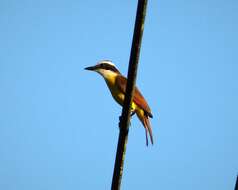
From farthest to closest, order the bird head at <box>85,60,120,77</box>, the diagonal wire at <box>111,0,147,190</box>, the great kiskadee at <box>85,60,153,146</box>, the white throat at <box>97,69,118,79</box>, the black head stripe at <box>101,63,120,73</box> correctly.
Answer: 1. the black head stripe at <box>101,63,120,73</box>
2. the bird head at <box>85,60,120,77</box>
3. the white throat at <box>97,69,118,79</box>
4. the great kiskadee at <box>85,60,153,146</box>
5. the diagonal wire at <box>111,0,147,190</box>

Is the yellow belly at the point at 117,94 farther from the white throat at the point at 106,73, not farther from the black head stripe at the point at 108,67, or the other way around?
the black head stripe at the point at 108,67

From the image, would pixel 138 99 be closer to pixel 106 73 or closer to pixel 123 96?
pixel 123 96

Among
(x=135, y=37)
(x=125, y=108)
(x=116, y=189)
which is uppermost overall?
(x=135, y=37)

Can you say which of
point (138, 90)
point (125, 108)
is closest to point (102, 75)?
point (138, 90)

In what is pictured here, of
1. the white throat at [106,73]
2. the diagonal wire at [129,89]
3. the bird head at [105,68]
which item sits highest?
the bird head at [105,68]

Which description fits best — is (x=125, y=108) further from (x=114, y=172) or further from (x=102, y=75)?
(x=102, y=75)

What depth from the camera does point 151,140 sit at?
21.0 ft

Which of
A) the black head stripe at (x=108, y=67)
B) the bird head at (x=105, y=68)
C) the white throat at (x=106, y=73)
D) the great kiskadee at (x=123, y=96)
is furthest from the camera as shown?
the black head stripe at (x=108, y=67)

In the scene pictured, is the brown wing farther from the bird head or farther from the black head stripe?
the black head stripe

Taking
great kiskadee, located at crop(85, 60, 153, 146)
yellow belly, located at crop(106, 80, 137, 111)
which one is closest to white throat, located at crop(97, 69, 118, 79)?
great kiskadee, located at crop(85, 60, 153, 146)

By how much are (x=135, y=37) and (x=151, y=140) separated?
3.99 metres

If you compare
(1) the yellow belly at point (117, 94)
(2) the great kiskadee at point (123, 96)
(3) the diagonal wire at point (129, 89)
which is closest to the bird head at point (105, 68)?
(2) the great kiskadee at point (123, 96)

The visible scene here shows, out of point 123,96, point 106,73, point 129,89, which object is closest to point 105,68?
point 106,73

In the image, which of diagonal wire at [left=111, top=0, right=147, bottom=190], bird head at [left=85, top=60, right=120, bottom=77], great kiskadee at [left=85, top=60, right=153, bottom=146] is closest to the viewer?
diagonal wire at [left=111, top=0, right=147, bottom=190]
